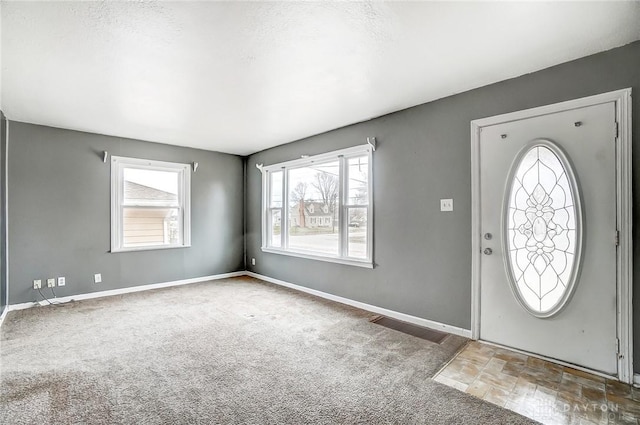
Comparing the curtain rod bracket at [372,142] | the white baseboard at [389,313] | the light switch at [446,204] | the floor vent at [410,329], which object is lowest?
the floor vent at [410,329]

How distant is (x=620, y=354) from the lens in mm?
2254

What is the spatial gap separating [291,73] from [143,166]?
354cm

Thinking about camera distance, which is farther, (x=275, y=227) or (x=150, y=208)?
(x=275, y=227)

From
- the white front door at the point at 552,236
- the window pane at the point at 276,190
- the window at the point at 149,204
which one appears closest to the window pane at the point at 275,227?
the window pane at the point at 276,190

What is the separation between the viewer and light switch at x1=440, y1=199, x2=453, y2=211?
3184mm

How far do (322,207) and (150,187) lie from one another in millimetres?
A: 2905

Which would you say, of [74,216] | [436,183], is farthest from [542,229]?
[74,216]

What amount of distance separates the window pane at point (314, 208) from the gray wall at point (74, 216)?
1762 millimetres

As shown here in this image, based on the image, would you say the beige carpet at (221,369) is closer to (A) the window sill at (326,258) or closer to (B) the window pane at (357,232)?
(A) the window sill at (326,258)

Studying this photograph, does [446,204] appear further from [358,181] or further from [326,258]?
[326,258]

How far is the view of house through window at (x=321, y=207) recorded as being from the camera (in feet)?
13.7

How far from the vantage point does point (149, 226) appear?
5.09 metres

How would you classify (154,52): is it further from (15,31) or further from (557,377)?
(557,377)

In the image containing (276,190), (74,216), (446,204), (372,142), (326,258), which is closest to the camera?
(446,204)
